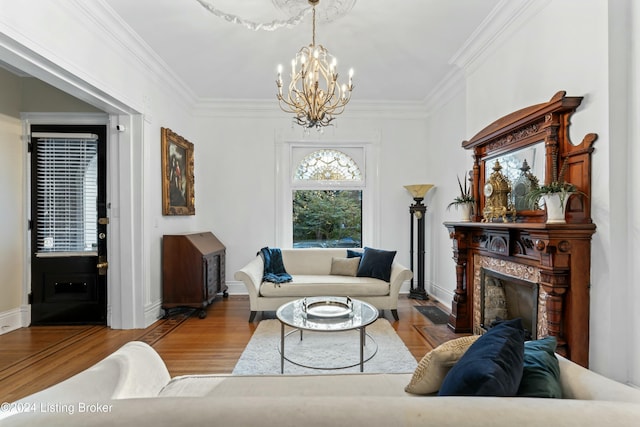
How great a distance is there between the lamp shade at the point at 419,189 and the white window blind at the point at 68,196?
3.92 m

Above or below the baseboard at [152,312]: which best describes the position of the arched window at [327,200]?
above

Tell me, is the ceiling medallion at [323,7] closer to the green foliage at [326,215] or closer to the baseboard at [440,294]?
the green foliage at [326,215]

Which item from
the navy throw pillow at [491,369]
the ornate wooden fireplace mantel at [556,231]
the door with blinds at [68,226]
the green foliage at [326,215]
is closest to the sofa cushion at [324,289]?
the ornate wooden fireplace mantel at [556,231]

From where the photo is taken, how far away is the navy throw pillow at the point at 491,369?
0.91m

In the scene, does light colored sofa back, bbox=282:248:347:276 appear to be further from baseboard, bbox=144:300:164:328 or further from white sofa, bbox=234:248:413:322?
baseboard, bbox=144:300:164:328

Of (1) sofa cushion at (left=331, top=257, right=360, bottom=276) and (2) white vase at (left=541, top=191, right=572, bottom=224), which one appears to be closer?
(2) white vase at (left=541, top=191, right=572, bottom=224)

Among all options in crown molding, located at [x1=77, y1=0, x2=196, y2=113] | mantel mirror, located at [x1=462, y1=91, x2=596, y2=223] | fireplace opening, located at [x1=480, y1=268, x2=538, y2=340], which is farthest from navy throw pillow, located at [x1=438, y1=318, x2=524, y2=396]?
crown molding, located at [x1=77, y1=0, x2=196, y2=113]

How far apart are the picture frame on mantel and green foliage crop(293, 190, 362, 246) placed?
156cm

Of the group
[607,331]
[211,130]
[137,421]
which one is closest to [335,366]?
[607,331]

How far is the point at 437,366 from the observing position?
120 cm

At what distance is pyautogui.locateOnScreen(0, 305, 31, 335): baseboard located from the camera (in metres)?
3.27

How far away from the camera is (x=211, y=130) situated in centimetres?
478

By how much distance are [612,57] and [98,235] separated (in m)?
4.62

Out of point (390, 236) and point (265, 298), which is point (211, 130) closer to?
point (265, 298)
